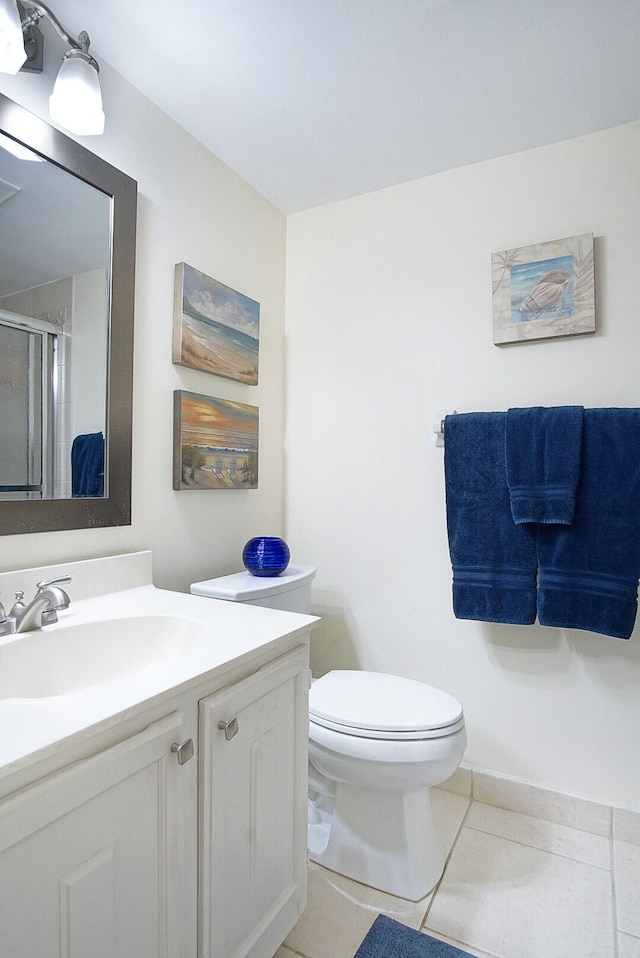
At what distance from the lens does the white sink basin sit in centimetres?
95

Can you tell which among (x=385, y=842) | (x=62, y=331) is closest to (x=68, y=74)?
(x=62, y=331)

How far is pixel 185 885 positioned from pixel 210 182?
189 centimetres

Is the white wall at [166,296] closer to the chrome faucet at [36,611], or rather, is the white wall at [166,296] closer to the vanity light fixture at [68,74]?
the vanity light fixture at [68,74]

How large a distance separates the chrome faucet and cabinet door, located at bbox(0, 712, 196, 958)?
0.39 metres

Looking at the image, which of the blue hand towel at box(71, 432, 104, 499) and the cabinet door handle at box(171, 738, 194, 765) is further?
the blue hand towel at box(71, 432, 104, 499)

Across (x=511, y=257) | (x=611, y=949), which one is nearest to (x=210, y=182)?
(x=511, y=257)

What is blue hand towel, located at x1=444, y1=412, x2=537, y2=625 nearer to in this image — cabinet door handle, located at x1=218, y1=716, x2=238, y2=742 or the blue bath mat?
the blue bath mat

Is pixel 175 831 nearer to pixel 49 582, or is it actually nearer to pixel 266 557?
pixel 49 582

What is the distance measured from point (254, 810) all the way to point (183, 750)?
0.28m

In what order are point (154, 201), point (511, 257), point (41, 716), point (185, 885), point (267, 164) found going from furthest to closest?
point (267, 164), point (511, 257), point (154, 201), point (185, 885), point (41, 716)

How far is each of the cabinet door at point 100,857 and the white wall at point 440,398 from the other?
1.20 m

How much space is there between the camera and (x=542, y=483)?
61.4 inches

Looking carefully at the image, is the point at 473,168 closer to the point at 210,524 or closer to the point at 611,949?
the point at 210,524

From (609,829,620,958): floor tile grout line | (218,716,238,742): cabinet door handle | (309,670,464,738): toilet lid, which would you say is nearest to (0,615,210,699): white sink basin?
(218,716,238,742): cabinet door handle
